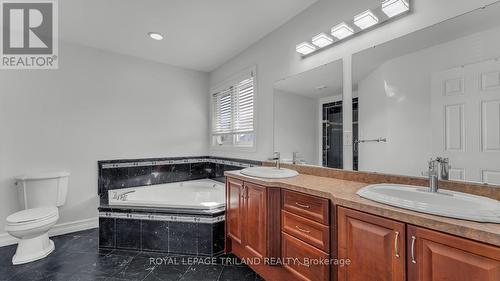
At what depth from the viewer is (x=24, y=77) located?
2545mm

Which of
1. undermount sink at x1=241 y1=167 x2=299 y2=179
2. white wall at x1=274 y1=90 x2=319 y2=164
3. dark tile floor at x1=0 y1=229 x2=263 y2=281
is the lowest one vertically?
dark tile floor at x1=0 y1=229 x2=263 y2=281

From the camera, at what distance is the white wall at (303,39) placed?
53.2 inches

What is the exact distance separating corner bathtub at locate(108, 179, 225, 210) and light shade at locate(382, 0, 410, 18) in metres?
2.16

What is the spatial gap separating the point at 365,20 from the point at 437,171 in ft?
3.74

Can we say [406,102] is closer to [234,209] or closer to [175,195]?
[234,209]

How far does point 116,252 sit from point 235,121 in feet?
6.92

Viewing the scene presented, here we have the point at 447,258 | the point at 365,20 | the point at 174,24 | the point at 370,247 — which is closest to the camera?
the point at 447,258

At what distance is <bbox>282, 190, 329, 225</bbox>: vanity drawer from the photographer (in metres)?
1.35

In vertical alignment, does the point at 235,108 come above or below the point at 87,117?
above

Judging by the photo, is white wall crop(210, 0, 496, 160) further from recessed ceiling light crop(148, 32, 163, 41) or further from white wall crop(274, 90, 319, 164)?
recessed ceiling light crop(148, 32, 163, 41)

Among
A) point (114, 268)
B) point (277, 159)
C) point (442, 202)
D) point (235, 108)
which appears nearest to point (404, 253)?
point (442, 202)

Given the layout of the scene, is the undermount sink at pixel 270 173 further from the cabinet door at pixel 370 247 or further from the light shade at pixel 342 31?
the light shade at pixel 342 31

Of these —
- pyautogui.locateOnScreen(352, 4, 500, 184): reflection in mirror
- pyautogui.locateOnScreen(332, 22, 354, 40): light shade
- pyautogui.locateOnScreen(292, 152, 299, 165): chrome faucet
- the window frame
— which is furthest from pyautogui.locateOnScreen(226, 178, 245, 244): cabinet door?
pyautogui.locateOnScreen(332, 22, 354, 40): light shade

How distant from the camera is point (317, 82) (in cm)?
204
